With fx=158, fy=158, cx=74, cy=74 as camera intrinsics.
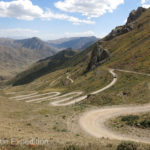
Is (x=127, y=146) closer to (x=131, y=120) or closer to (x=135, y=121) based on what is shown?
(x=135, y=121)

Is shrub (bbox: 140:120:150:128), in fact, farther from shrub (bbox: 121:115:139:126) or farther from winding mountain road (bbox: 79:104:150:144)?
winding mountain road (bbox: 79:104:150:144)

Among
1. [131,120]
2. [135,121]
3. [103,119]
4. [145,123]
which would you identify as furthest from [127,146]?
[103,119]

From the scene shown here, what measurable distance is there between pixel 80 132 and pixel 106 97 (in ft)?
65.8

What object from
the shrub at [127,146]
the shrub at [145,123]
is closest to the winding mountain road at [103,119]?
the shrub at [145,123]

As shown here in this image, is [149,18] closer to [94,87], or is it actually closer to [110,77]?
[110,77]

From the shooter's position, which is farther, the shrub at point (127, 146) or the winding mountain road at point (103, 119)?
the winding mountain road at point (103, 119)

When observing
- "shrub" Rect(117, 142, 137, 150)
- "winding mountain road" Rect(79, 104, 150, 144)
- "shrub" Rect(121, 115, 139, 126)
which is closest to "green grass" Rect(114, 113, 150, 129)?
"shrub" Rect(121, 115, 139, 126)

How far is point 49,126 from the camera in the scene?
25.3 m

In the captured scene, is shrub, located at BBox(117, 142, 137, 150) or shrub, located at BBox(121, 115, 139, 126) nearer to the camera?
shrub, located at BBox(117, 142, 137, 150)

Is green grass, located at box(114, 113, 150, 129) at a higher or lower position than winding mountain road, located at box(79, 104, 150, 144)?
higher

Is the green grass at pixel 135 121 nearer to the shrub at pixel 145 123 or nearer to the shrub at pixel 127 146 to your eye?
the shrub at pixel 145 123

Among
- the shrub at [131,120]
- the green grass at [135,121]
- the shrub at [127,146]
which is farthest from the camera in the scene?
the shrub at [131,120]

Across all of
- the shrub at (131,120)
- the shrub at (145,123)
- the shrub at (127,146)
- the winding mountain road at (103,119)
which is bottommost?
the winding mountain road at (103,119)

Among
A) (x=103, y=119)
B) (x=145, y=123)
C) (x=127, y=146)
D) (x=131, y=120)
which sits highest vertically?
(x=127, y=146)
